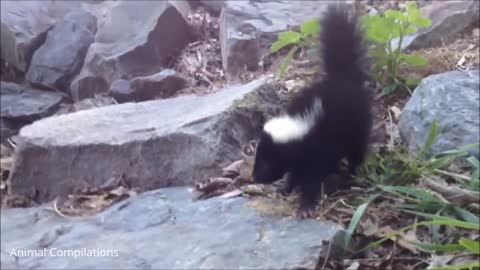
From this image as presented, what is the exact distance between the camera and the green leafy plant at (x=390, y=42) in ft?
14.5

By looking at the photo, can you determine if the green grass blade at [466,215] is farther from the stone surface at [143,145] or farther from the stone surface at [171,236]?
the stone surface at [143,145]

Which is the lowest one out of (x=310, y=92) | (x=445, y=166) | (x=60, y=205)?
(x=60, y=205)

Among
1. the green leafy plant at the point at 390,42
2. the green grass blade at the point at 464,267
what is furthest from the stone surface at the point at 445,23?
the green grass blade at the point at 464,267

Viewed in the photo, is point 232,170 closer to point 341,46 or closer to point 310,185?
point 310,185

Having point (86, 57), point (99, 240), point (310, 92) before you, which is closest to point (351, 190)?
point (310, 92)

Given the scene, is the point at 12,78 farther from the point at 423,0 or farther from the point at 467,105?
→ the point at 467,105

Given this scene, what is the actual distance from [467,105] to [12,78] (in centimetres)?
400

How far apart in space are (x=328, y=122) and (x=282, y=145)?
260 millimetres

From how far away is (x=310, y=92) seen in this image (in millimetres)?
4035

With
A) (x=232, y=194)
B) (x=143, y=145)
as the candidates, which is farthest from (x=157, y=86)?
(x=232, y=194)

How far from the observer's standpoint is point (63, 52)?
6453mm

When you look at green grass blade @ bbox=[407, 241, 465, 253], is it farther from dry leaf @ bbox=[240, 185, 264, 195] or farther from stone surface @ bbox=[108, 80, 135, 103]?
stone surface @ bbox=[108, 80, 135, 103]

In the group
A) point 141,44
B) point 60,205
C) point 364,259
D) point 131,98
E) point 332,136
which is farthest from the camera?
point 141,44

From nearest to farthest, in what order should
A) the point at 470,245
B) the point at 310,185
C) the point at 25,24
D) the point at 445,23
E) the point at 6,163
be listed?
the point at 470,245, the point at 310,185, the point at 6,163, the point at 445,23, the point at 25,24
